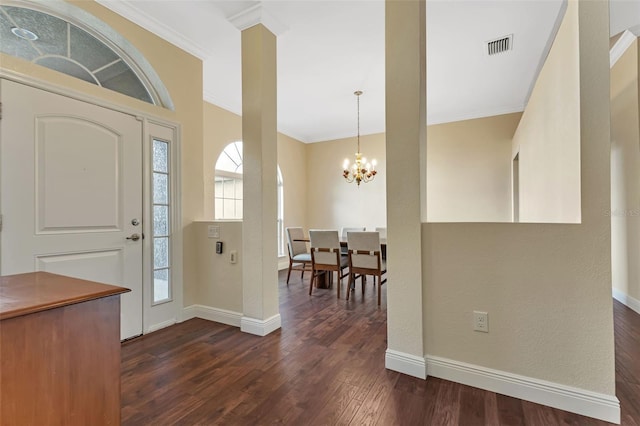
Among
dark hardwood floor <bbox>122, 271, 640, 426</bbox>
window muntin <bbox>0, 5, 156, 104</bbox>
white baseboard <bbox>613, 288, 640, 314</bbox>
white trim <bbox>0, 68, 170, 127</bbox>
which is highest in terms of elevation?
window muntin <bbox>0, 5, 156, 104</bbox>

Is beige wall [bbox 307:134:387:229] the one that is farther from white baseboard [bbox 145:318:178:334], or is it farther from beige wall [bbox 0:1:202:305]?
white baseboard [bbox 145:318:178:334]

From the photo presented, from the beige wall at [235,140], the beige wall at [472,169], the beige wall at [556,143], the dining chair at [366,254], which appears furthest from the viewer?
the beige wall at [472,169]

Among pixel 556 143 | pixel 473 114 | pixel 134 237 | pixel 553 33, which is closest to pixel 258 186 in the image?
pixel 134 237

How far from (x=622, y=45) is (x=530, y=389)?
3760 mm

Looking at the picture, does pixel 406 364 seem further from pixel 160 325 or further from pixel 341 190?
pixel 341 190

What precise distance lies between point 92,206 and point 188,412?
5.68 feet

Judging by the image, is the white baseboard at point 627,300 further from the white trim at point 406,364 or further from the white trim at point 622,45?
the white trim at point 406,364

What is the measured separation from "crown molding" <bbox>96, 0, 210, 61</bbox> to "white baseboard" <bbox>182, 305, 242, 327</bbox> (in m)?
2.68

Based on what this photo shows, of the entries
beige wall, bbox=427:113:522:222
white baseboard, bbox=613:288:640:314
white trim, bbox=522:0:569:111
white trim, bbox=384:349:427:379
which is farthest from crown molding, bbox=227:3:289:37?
white baseboard, bbox=613:288:640:314

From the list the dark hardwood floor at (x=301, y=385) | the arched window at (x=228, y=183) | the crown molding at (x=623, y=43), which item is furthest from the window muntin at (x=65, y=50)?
the crown molding at (x=623, y=43)

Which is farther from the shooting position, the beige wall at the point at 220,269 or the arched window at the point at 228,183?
the arched window at the point at 228,183

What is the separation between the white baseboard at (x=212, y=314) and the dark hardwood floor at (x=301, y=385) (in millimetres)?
138

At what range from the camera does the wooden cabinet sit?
0.90 meters

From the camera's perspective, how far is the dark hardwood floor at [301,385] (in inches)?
60.6
